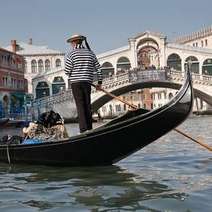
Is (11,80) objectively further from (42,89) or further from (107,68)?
(107,68)

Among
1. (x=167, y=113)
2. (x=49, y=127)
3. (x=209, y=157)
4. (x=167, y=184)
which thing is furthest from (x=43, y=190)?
(x=209, y=157)

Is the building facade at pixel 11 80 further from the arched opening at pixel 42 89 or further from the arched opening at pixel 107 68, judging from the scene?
the arched opening at pixel 107 68

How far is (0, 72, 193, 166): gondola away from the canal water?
5 cm

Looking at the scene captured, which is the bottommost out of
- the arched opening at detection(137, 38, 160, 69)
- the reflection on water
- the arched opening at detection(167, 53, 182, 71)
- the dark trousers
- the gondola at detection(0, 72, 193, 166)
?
the reflection on water

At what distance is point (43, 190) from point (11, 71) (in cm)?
1495

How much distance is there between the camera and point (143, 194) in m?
1.93

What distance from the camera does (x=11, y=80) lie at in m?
16.8

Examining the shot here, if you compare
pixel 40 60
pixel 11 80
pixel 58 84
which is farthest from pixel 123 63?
pixel 40 60

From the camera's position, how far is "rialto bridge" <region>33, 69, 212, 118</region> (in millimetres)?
14383

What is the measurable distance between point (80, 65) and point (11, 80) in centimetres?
1442

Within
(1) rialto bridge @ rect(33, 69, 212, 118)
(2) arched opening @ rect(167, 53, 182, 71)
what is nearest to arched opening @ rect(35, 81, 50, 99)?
(1) rialto bridge @ rect(33, 69, 212, 118)

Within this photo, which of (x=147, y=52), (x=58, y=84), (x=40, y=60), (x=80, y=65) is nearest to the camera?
(x=80, y=65)

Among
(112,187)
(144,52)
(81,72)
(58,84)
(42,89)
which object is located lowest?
(112,187)

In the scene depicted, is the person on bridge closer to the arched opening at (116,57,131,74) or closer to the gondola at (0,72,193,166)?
the gondola at (0,72,193,166)
